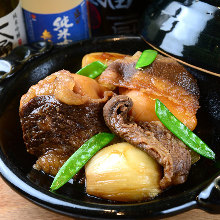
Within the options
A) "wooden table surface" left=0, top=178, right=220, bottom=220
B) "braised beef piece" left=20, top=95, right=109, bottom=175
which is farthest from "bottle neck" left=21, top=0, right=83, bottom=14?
"wooden table surface" left=0, top=178, right=220, bottom=220

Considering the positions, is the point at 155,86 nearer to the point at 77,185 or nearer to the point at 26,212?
the point at 77,185

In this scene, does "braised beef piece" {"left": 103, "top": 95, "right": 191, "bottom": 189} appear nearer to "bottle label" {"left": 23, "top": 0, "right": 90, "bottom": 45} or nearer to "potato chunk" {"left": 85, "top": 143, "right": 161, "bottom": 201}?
"potato chunk" {"left": 85, "top": 143, "right": 161, "bottom": 201}

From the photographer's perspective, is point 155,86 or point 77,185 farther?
point 155,86

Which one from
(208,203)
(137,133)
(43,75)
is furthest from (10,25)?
(208,203)

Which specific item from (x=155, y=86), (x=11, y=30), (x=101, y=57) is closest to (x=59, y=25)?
(x=11, y=30)

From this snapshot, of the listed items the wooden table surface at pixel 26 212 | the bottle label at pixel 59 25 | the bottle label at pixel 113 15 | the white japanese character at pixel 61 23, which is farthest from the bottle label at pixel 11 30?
the wooden table surface at pixel 26 212

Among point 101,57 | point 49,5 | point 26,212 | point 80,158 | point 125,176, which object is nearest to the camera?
point 125,176

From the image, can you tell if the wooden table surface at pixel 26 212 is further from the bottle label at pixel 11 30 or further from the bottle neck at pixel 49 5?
the bottle neck at pixel 49 5
